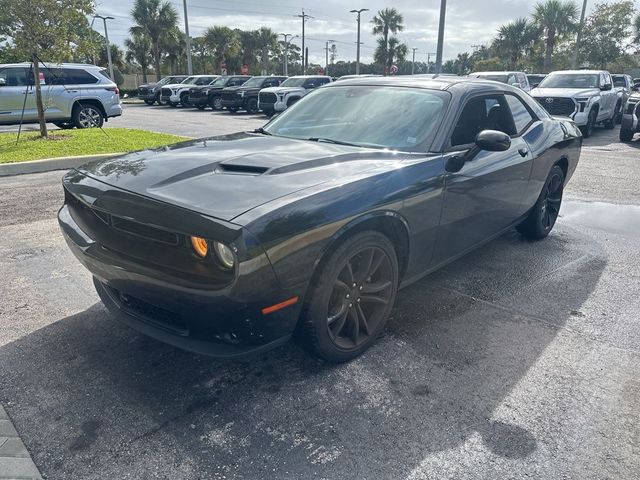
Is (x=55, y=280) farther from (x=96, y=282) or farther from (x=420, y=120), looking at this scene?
(x=420, y=120)

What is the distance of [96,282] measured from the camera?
3.00 m

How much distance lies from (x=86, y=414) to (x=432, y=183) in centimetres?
231

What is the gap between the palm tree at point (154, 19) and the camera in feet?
138

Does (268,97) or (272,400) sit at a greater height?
(268,97)

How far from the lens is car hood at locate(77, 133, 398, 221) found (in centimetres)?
234

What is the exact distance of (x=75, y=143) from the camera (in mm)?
9922

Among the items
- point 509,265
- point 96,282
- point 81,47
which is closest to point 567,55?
point 81,47

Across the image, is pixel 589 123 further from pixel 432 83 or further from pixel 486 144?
pixel 486 144

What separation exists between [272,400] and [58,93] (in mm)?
12412

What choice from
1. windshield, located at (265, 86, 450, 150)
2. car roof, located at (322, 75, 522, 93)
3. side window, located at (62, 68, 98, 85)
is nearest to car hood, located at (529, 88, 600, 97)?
car roof, located at (322, 75, 522, 93)

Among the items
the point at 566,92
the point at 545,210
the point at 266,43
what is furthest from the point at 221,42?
the point at 545,210

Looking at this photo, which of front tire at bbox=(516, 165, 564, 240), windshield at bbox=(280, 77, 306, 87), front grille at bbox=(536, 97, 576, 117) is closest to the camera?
front tire at bbox=(516, 165, 564, 240)

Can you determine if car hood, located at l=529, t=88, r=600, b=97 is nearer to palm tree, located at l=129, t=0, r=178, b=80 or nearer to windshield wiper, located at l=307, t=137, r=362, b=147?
windshield wiper, located at l=307, t=137, r=362, b=147

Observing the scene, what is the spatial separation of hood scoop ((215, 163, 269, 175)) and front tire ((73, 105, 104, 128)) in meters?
12.0
